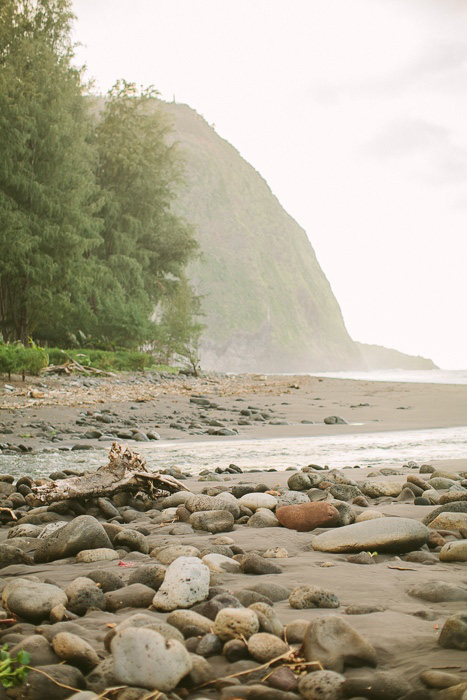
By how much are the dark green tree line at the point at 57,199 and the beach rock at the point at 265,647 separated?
60.0 feet

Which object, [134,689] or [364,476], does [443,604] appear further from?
[364,476]

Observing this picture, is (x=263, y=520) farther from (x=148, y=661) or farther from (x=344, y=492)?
(x=148, y=661)

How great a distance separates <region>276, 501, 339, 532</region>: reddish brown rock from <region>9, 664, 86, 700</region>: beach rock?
5.74ft

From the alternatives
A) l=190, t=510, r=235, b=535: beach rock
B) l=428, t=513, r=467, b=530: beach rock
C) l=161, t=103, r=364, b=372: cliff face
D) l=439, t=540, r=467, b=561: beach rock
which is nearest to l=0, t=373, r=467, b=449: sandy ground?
l=190, t=510, r=235, b=535: beach rock

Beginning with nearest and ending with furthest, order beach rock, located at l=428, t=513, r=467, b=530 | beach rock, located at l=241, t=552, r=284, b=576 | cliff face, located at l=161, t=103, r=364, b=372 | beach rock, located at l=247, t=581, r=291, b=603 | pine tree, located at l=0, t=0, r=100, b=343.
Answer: beach rock, located at l=247, t=581, r=291, b=603 < beach rock, located at l=241, t=552, r=284, b=576 < beach rock, located at l=428, t=513, r=467, b=530 < pine tree, located at l=0, t=0, r=100, b=343 < cliff face, located at l=161, t=103, r=364, b=372

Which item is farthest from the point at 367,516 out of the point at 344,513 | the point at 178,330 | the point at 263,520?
the point at 178,330

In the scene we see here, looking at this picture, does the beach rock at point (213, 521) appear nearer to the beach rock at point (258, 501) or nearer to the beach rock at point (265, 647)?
the beach rock at point (258, 501)

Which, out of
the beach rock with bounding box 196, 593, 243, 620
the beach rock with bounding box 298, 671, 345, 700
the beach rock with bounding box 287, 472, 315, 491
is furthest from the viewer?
the beach rock with bounding box 287, 472, 315, 491

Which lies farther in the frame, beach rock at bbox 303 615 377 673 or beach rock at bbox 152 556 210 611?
beach rock at bbox 152 556 210 611

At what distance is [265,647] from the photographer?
4.89ft

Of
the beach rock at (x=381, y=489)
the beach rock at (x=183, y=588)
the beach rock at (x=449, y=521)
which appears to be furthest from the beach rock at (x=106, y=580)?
the beach rock at (x=381, y=489)

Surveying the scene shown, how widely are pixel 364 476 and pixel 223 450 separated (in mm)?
2490

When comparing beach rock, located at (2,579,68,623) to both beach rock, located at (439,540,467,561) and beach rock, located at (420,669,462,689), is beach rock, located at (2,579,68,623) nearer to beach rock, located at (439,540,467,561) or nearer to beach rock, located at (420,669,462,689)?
beach rock, located at (420,669,462,689)

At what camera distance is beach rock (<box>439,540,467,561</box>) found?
236 centimetres
